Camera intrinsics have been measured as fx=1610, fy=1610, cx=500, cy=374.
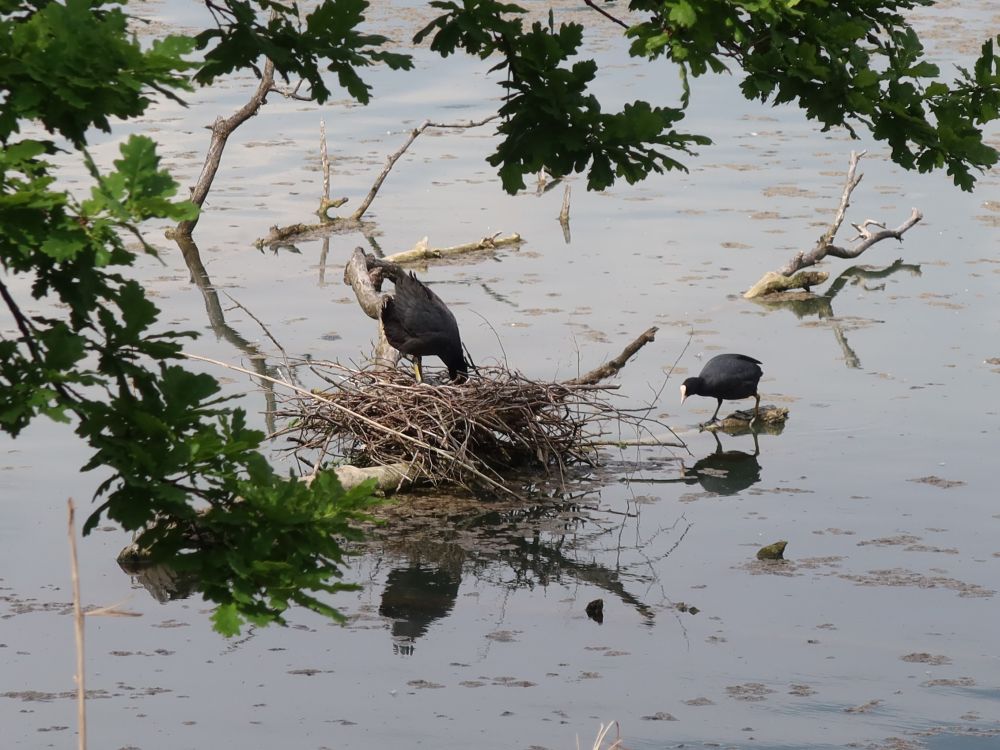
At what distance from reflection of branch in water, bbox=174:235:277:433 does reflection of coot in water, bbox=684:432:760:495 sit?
2465 millimetres

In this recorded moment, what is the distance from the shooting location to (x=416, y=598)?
7.11 meters

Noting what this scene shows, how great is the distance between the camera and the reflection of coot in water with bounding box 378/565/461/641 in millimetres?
6840

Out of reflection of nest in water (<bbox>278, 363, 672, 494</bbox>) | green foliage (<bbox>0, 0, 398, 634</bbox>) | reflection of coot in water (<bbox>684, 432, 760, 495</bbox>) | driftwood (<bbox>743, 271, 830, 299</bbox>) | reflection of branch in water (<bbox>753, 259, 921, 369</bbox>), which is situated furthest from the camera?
driftwood (<bbox>743, 271, 830, 299</bbox>)

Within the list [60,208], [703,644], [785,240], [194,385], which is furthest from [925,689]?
[785,240]

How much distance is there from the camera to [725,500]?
859 cm

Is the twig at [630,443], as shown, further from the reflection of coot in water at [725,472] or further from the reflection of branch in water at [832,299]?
the reflection of branch in water at [832,299]

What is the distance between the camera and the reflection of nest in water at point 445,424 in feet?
27.4

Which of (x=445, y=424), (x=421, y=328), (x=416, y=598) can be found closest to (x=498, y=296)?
(x=421, y=328)

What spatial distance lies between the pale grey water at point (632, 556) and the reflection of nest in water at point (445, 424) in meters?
0.36

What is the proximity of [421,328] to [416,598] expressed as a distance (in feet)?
7.62

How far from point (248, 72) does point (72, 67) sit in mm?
18274

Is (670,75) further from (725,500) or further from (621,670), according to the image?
(621,670)

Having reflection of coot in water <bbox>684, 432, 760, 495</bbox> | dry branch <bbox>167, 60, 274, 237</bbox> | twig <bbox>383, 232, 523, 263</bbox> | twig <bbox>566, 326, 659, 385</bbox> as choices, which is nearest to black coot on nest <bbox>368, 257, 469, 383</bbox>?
twig <bbox>566, 326, 659, 385</bbox>

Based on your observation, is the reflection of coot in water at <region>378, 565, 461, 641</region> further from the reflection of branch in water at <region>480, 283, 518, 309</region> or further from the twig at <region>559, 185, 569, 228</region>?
the twig at <region>559, 185, 569, 228</region>
